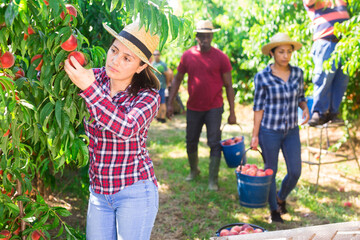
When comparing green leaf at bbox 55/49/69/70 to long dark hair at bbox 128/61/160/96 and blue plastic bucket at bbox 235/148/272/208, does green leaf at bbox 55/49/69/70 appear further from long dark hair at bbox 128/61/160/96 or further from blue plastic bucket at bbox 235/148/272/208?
blue plastic bucket at bbox 235/148/272/208

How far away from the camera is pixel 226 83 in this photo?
5203mm

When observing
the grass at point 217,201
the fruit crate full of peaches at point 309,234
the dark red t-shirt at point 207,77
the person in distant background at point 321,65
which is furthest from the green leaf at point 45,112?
the person in distant background at point 321,65

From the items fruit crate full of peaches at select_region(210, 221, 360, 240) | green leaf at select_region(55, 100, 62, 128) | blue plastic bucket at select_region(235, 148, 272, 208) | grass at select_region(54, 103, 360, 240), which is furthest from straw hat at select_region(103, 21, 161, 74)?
blue plastic bucket at select_region(235, 148, 272, 208)

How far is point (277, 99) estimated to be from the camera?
3.88 metres

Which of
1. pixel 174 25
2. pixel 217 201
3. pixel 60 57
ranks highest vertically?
pixel 174 25

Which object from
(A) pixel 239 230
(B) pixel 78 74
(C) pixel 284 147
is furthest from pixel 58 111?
(C) pixel 284 147

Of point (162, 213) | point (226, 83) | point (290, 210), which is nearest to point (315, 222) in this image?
point (290, 210)

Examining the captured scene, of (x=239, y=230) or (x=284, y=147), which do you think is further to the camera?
(x=284, y=147)

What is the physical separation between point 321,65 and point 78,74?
3.89 m

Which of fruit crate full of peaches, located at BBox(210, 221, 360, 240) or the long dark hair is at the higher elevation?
the long dark hair

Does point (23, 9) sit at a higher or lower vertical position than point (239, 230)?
higher

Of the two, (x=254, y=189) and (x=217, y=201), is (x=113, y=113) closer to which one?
(x=254, y=189)

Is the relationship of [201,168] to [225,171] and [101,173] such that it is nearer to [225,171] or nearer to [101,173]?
[225,171]

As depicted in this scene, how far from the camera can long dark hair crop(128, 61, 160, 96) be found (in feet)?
6.83
